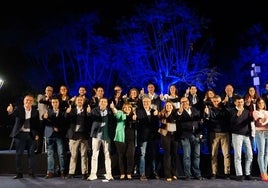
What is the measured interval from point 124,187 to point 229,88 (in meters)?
3.51

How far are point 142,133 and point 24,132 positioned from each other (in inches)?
107

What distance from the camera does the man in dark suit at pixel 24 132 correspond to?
9094 millimetres

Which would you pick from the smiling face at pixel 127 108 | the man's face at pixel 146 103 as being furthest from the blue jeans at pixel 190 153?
the smiling face at pixel 127 108

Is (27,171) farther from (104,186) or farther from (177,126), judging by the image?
(177,126)

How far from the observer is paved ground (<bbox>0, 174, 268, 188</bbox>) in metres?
8.02

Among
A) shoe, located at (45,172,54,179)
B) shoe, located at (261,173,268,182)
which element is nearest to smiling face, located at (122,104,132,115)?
shoe, located at (45,172,54,179)

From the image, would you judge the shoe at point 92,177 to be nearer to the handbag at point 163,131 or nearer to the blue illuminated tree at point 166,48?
the handbag at point 163,131

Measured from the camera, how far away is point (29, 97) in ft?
30.5

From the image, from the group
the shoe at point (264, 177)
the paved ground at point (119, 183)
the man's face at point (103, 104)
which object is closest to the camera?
the paved ground at point (119, 183)

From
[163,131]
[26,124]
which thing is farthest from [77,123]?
[163,131]

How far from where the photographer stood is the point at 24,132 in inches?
360

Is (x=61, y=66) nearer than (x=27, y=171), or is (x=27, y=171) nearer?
(x=27, y=171)

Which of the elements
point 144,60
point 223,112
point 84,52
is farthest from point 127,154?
point 84,52

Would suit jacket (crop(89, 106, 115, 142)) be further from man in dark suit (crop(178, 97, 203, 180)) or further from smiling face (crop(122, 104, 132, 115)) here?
man in dark suit (crop(178, 97, 203, 180))
